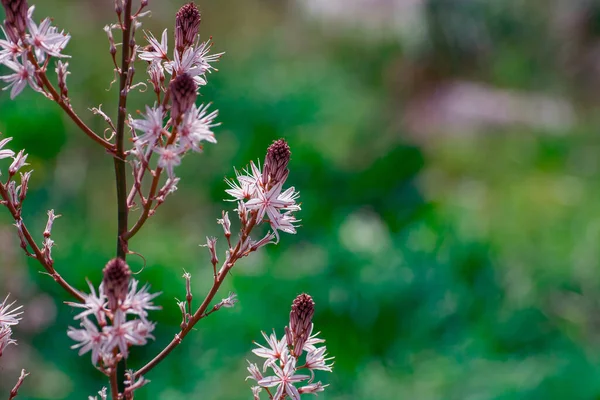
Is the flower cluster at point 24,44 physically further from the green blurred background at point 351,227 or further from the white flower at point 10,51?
the green blurred background at point 351,227

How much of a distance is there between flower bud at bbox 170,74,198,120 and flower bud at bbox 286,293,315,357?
151 mm

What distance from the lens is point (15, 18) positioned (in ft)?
1.43

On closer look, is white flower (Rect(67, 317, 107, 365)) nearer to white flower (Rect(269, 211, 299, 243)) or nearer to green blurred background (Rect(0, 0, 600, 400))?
white flower (Rect(269, 211, 299, 243))

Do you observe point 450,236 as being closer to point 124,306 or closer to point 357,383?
point 357,383

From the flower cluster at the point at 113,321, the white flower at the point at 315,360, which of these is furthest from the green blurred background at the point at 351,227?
the flower cluster at the point at 113,321

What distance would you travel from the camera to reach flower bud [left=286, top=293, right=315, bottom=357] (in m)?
0.50

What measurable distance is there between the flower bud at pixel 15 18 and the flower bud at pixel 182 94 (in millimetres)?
94

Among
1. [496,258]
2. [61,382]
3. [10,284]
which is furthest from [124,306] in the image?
[496,258]

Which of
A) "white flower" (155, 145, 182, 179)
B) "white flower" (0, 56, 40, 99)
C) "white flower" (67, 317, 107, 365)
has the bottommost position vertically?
"white flower" (67, 317, 107, 365)

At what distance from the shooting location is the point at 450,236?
224 cm

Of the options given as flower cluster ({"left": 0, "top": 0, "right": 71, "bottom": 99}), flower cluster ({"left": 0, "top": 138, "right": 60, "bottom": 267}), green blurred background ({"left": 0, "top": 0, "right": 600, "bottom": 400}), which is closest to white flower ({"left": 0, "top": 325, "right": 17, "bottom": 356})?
flower cluster ({"left": 0, "top": 138, "right": 60, "bottom": 267})

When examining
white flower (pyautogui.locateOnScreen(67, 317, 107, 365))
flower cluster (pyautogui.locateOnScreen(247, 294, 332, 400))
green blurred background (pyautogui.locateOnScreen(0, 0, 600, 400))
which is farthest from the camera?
green blurred background (pyautogui.locateOnScreen(0, 0, 600, 400))

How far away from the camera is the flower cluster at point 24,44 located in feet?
1.43

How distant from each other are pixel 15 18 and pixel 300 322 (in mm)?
259
